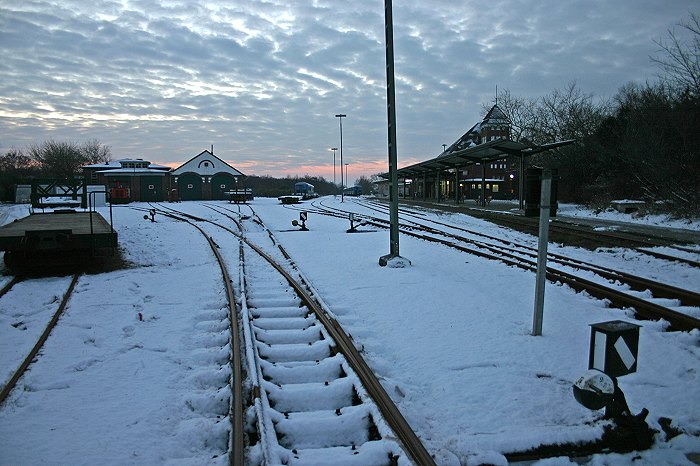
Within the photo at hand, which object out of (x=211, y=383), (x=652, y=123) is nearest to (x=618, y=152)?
(x=652, y=123)

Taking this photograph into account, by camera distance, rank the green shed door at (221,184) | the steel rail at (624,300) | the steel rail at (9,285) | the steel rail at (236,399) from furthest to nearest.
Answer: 1. the green shed door at (221,184)
2. the steel rail at (9,285)
3. the steel rail at (624,300)
4. the steel rail at (236,399)

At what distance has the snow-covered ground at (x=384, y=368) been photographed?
12.3 feet

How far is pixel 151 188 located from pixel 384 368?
60.8 metres

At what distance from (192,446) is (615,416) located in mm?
3354

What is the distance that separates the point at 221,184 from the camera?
211 ft

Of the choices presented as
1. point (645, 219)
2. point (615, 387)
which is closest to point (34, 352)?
point (615, 387)

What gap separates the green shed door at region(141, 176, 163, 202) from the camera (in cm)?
5984

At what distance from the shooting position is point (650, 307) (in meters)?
7.20

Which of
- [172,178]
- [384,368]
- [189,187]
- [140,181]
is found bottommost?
[384,368]

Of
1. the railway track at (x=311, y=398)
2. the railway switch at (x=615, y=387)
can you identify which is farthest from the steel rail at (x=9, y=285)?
the railway switch at (x=615, y=387)

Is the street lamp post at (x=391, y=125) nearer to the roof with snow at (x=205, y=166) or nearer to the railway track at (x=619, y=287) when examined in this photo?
the railway track at (x=619, y=287)

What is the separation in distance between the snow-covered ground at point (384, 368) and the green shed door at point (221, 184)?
A: 55697 mm

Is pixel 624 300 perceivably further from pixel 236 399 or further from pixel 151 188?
pixel 151 188

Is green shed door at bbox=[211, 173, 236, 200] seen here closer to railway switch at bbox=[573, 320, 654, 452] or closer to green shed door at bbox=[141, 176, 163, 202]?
green shed door at bbox=[141, 176, 163, 202]
